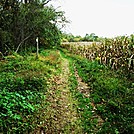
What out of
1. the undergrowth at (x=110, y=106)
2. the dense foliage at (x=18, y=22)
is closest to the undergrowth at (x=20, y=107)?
the undergrowth at (x=110, y=106)

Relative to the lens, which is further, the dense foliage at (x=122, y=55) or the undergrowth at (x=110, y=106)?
the dense foliage at (x=122, y=55)

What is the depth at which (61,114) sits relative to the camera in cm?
765

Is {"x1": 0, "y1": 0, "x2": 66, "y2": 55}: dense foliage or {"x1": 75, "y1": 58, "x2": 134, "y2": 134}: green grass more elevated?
{"x1": 0, "y1": 0, "x2": 66, "y2": 55}: dense foliage

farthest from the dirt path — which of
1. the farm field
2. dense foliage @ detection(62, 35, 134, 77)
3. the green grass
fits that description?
dense foliage @ detection(62, 35, 134, 77)

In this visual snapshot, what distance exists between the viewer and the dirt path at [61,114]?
6.59 metres

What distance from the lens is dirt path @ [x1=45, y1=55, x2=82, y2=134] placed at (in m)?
6.59

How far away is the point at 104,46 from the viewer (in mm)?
17641

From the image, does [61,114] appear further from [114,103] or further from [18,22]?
[18,22]

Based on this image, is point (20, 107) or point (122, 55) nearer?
point (20, 107)

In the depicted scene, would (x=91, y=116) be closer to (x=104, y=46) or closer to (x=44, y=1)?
(x=104, y=46)

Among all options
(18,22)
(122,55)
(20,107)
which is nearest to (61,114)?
(20,107)

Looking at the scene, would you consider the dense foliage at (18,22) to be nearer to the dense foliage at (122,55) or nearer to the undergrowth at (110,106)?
the dense foliage at (122,55)


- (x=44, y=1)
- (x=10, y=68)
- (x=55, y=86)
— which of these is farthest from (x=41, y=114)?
(x=44, y=1)

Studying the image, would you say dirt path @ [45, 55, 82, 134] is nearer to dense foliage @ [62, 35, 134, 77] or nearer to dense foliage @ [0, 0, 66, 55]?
dense foliage @ [62, 35, 134, 77]
